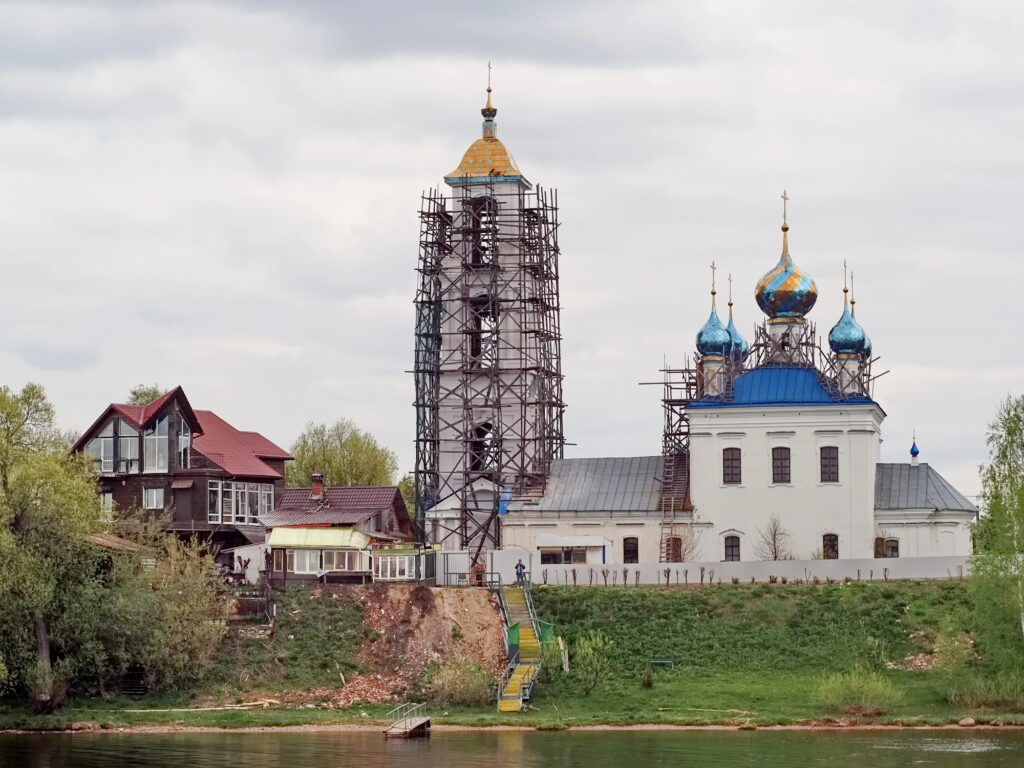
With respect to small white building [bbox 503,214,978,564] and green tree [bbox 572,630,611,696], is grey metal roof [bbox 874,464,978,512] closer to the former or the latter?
small white building [bbox 503,214,978,564]

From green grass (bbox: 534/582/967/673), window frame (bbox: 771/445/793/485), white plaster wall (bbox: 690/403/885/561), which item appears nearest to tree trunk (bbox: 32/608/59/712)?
green grass (bbox: 534/582/967/673)

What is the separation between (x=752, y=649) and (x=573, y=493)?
1562cm

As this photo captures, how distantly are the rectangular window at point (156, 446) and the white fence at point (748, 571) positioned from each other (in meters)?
13.8

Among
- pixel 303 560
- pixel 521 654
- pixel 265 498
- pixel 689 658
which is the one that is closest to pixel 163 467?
pixel 265 498

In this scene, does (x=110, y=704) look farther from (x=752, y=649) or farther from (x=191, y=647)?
(x=752, y=649)

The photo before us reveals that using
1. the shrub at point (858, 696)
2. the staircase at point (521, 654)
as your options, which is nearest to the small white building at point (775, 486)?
the staircase at point (521, 654)

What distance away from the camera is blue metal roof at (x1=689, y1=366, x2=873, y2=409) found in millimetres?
73188

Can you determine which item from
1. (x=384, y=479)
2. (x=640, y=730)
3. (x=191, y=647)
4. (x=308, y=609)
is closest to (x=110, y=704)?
(x=191, y=647)

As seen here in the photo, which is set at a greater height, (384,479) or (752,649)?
(384,479)

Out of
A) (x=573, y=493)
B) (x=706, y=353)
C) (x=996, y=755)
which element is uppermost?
(x=706, y=353)

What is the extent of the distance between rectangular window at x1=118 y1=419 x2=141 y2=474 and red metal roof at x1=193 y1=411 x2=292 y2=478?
2.78 metres

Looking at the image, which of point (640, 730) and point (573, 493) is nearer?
point (640, 730)

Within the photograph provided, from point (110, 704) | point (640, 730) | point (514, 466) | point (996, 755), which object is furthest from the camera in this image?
point (514, 466)

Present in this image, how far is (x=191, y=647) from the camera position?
61.0m
